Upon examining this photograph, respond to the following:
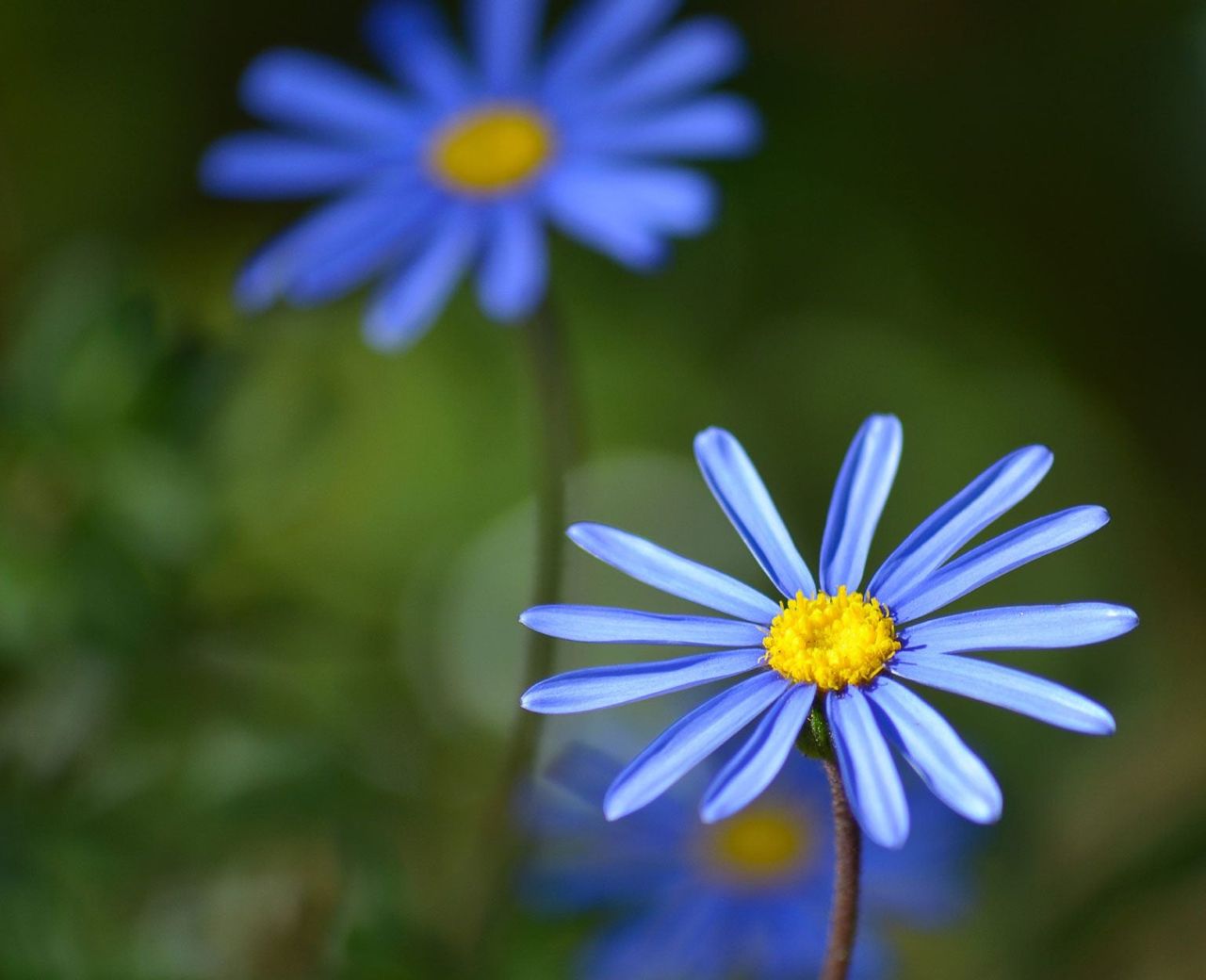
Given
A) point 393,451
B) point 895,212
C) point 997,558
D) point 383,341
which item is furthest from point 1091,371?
point 997,558

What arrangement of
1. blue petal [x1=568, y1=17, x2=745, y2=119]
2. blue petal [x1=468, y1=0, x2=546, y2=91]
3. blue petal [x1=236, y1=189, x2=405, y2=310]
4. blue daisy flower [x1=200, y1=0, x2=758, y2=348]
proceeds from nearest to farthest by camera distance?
blue daisy flower [x1=200, y1=0, x2=758, y2=348] < blue petal [x1=236, y1=189, x2=405, y2=310] < blue petal [x1=568, y1=17, x2=745, y2=119] < blue petal [x1=468, y1=0, x2=546, y2=91]

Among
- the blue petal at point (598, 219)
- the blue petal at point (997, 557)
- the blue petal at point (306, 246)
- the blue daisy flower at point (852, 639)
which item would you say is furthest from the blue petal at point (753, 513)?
the blue petal at point (306, 246)

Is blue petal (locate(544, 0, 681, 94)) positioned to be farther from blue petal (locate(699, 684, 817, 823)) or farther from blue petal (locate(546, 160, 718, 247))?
blue petal (locate(699, 684, 817, 823))

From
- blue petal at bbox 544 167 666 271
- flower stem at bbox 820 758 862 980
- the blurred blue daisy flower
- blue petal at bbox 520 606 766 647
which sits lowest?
flower stem at bbox 820 758 862 980

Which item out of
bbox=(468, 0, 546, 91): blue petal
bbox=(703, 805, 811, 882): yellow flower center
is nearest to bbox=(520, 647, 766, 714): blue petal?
bbox=(703, 805, 811, 882): yellow flower center

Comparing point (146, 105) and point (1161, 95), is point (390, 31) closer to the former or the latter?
point (146, 105)

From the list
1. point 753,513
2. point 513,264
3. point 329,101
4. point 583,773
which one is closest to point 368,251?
point 513,264
